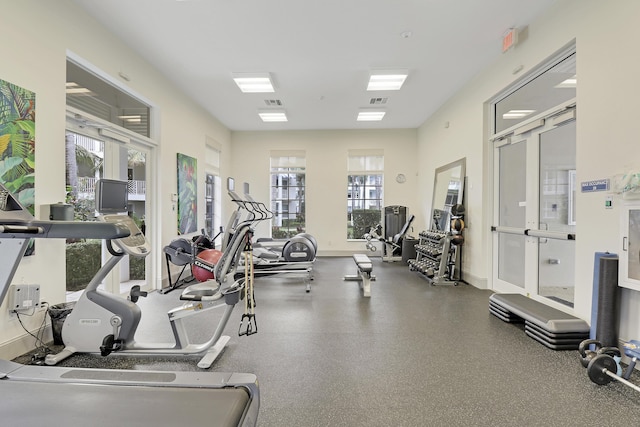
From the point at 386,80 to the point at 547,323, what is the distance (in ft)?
14.0

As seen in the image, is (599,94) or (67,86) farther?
(67,86)

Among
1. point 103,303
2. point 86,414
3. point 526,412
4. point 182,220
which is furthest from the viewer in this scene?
point 182,220

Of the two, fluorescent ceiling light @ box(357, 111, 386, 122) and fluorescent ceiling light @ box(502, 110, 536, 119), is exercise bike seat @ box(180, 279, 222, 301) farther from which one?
fluorescent ceiling light @ box(357, 111, 386, 122)

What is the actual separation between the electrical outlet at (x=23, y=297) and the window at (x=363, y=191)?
703 cm

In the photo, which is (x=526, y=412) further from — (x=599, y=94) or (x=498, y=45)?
(x=498, y=45)

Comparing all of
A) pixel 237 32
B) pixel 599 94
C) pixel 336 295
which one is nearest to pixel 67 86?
pixel 237 32

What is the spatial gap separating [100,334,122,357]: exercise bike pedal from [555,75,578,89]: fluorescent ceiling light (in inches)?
201

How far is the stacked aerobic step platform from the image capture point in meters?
2.92

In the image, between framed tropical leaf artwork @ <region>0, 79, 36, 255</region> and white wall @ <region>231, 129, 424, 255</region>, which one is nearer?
framed tropical leaf artwork @ <region>0, 79, 36, 255</region>

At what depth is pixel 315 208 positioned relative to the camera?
895cm

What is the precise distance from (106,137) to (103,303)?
2.54 meters

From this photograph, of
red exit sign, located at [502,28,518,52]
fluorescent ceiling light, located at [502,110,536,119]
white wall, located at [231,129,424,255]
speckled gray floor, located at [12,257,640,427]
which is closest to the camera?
speckled gray floor, located at [12,257,640,427]

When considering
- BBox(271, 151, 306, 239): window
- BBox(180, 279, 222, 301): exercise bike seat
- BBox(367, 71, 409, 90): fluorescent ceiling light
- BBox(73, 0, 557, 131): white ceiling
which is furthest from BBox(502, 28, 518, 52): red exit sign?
BBox(271, 151, 306, 239): window

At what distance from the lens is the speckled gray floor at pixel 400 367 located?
2035 mm
